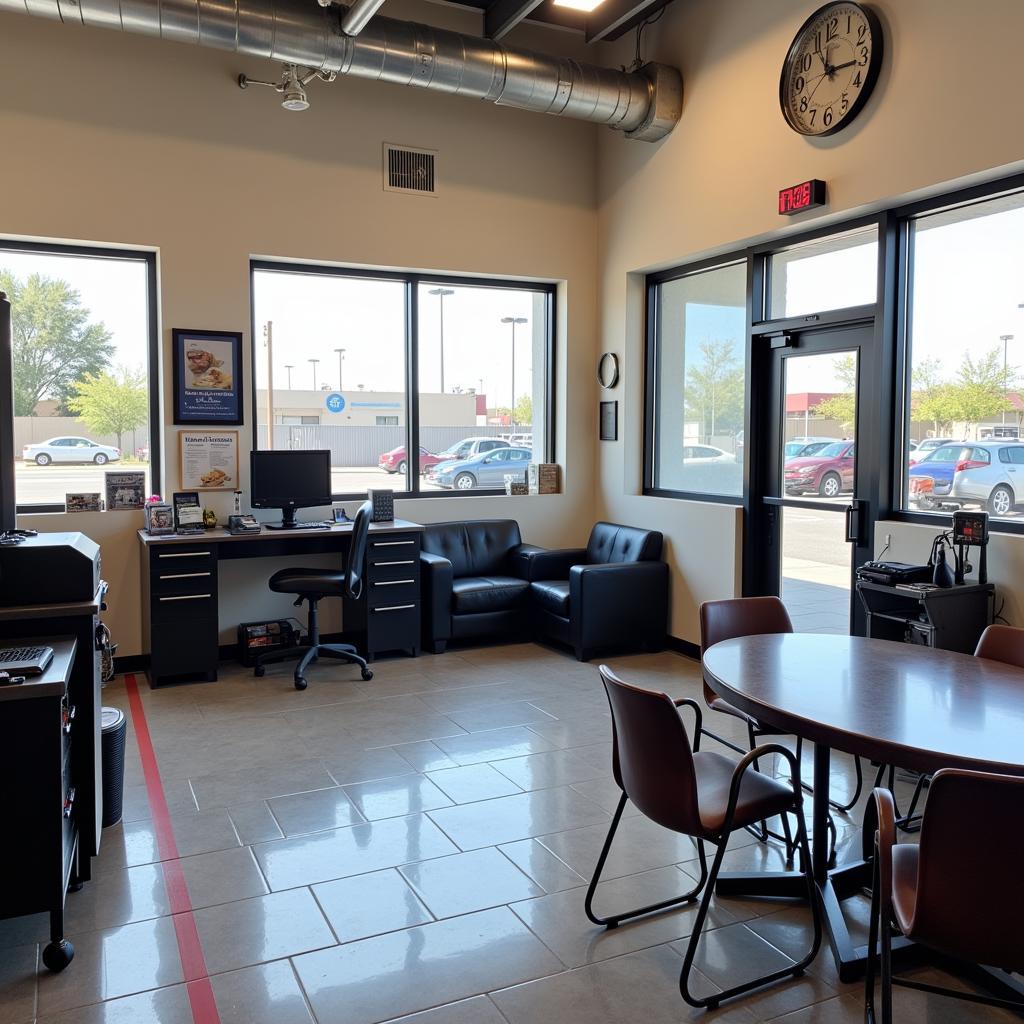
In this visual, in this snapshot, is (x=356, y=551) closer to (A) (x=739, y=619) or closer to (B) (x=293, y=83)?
(A) (x=739, y=619)

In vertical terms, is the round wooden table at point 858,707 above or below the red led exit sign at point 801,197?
below

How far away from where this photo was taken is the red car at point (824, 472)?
16.6ft

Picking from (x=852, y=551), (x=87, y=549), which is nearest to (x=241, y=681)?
(x=87, y=549)

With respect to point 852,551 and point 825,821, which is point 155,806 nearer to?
point 825,821

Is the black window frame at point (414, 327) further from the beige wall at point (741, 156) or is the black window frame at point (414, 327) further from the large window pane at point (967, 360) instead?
the large window pane at point (967, 360)

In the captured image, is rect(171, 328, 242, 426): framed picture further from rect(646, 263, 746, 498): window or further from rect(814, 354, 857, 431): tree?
rect(814, 354, 857, 431): tree

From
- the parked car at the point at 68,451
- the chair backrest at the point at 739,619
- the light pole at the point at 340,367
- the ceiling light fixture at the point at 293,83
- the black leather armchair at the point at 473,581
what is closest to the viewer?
the chair backrest at the point at 739,619

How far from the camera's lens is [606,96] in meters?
5.87

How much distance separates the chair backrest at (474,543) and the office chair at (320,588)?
33.1 inches

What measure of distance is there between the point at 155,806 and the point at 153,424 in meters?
3.01

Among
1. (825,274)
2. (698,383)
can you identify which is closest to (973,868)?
(825,274)

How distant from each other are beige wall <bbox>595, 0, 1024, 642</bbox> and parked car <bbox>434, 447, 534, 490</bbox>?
0.68 metres

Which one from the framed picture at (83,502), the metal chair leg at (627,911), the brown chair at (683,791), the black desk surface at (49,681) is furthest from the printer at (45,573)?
the framed picture at (83,502)

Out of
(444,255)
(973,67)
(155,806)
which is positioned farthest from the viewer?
(444,255)
